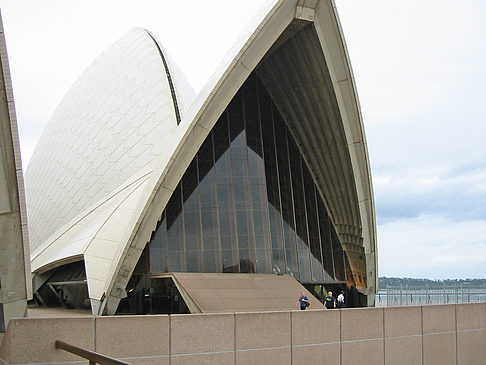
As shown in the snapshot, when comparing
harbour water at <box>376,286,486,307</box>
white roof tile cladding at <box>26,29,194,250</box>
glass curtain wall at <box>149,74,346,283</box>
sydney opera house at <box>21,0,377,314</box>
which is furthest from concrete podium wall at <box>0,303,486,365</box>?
white roof tile cladding at <box>26,29,194,250</box>

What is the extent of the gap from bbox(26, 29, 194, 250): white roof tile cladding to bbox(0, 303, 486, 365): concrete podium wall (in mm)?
15207

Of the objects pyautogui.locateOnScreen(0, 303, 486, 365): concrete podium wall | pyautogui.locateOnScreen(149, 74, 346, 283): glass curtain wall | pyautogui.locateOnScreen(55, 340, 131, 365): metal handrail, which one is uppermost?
pyautogui.locateOnScreen(149, 74, 346, 283): glass curtain wall

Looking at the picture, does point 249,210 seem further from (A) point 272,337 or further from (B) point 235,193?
(A) point 272,337

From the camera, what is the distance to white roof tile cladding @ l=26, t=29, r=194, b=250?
87.3 ft

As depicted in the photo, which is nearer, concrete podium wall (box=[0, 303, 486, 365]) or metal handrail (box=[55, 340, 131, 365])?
metal handrail (box=[55, 340, 131, 365])

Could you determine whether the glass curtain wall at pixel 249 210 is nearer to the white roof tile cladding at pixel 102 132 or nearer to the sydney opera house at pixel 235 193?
the sydney opera house at pixel 235 193

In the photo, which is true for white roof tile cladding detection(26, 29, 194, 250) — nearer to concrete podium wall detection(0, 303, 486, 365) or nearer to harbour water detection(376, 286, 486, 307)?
harbour water detection(376, 286, 486, 307)

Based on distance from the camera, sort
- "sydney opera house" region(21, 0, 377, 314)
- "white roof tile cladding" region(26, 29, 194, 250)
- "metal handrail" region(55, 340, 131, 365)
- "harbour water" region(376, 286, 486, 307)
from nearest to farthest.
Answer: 1. "metal handrail" region(55, 340, 131, 365)
2. "sydney opera house" region(21, 0, 377, 314)
3. "harbour water" region(376, 286, 486, 307)
4. "white roof tile cladding" region(26, 29, 194, 250)

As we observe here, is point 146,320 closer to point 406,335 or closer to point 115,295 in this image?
point 406,335

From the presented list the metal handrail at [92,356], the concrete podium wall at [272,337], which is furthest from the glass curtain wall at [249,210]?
the metal handrail at [92,356]

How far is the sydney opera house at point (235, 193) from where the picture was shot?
19203 mm

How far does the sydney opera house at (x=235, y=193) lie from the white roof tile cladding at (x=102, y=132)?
0.45 feet

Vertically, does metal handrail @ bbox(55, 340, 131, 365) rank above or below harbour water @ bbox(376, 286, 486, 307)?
above

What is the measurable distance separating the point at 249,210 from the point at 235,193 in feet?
2.74
